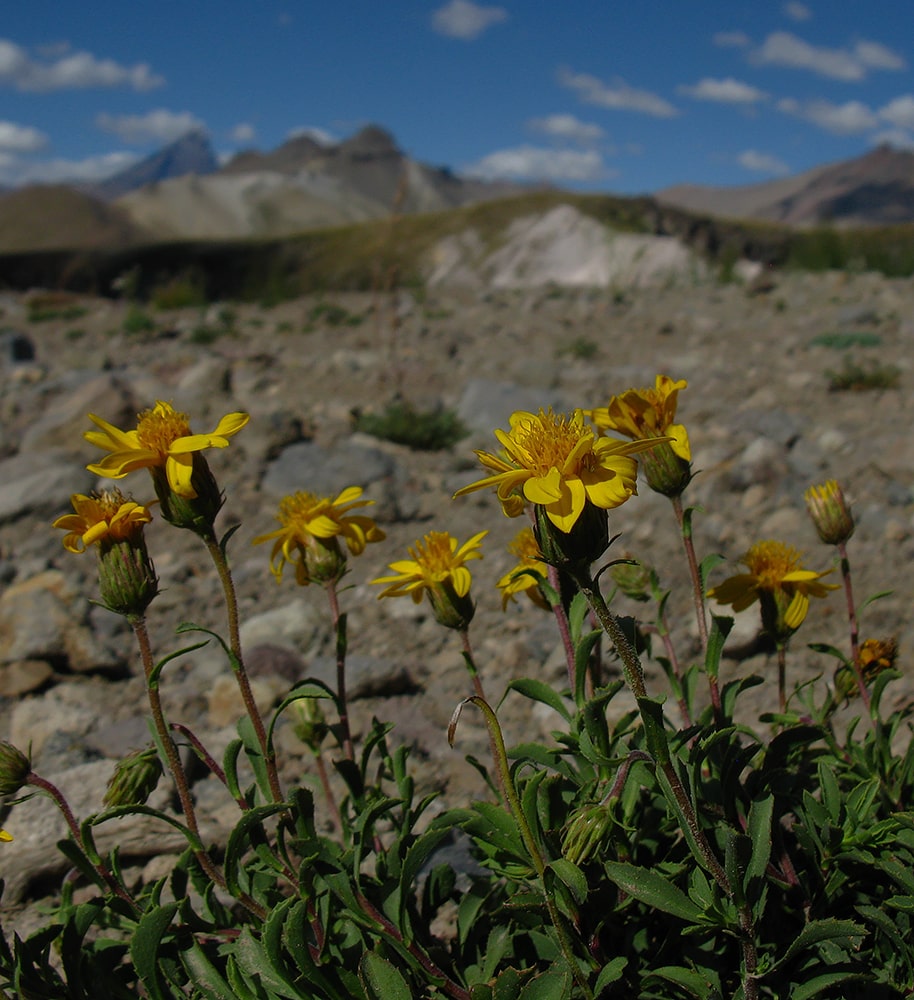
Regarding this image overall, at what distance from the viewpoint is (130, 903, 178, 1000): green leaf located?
1.73 metres

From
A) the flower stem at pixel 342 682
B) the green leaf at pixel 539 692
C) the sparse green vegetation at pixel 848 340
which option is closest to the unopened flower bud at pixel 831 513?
the green leaf at pixel 539 692

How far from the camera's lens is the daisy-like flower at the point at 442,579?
6.70ft

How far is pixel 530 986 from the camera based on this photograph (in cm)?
160

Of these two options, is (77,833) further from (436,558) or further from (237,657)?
(436,558)

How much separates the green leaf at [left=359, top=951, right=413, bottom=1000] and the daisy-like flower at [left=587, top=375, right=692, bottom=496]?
115 cm

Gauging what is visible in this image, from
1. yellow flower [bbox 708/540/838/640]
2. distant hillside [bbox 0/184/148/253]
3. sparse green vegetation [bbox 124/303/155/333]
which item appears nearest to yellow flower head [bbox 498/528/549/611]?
yellow flower [bbox 708/540/838/640]

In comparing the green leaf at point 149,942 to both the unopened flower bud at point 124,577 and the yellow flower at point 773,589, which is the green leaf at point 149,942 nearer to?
the unopened flower bud at point 124,577

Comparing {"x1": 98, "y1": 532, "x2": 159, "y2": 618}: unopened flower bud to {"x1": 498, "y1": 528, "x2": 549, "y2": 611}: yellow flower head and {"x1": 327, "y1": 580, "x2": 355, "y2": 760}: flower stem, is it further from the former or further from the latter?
{"x1": 498, "y1": 528, "x2": 549, "y2": 611}: yellow flower head

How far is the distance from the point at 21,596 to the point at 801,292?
937cm

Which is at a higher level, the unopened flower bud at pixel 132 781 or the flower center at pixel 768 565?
the flower center at pixel 768 565

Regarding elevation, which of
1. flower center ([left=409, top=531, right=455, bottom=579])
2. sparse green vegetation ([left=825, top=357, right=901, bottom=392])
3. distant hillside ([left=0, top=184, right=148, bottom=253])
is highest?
distant hillside ([left=0, top=184, right=148, bottom=253])

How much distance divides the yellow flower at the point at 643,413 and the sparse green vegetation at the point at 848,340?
5.95 m

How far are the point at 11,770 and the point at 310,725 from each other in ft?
2.26

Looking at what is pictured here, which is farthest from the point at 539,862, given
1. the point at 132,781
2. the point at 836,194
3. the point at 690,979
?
the point at 836,194
